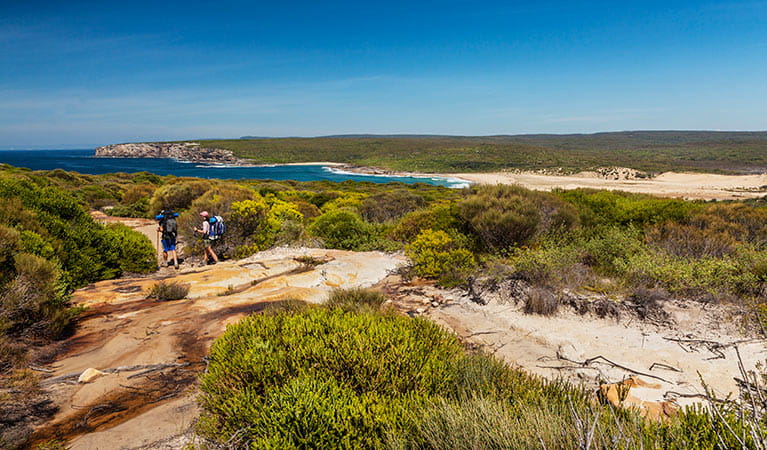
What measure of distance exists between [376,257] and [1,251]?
7.44m

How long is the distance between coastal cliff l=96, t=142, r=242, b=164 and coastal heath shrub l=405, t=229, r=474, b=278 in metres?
118

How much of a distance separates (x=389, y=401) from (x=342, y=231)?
9973 mm

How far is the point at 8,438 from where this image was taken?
268 centimetres

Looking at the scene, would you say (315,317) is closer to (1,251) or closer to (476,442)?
(476,442)

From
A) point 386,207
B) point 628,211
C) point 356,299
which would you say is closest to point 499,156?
point 386,207

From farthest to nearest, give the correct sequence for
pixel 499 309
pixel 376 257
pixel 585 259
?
pixel 376 257
pixel 585 259
pixel 499 309

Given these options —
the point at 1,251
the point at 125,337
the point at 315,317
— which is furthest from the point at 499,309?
the point at 1,251

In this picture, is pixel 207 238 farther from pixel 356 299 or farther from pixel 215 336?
pixel 356 299

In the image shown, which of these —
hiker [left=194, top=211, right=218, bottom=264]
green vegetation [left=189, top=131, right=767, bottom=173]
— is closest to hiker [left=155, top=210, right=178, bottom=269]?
hiker [left=194, top=211, right=218, bottom=264]

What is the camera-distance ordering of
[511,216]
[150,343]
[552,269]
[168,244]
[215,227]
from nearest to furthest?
[150,343] < [552,269] < [511,216] < [168,244] < [215,227]

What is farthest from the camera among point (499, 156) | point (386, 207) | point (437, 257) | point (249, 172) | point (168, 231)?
point (499, 156)

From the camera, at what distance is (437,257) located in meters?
8.05

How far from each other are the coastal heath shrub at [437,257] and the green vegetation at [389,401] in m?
4.00

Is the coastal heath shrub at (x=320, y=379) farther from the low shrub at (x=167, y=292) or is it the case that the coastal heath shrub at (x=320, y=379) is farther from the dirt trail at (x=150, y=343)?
the low shrub at (x=167, y=292)
